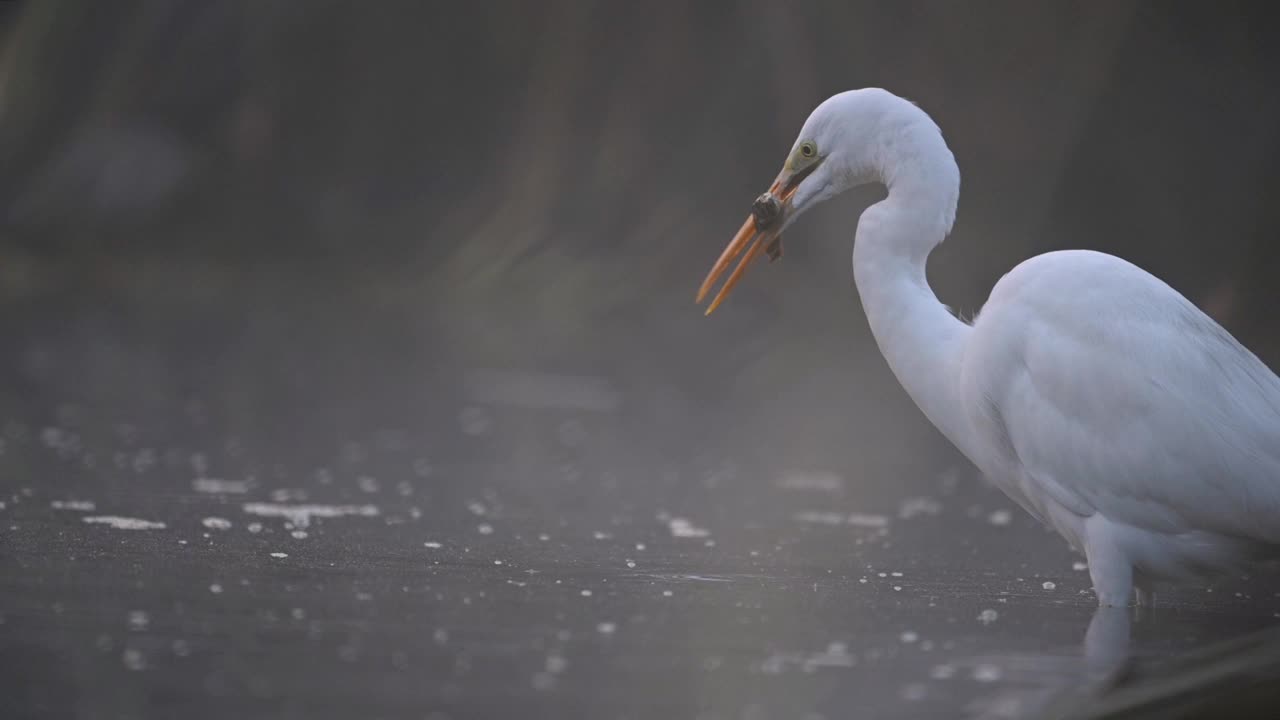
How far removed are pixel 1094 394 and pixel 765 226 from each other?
3.35ft

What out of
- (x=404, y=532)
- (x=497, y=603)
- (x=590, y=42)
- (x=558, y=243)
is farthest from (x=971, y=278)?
(x=497, y=603)

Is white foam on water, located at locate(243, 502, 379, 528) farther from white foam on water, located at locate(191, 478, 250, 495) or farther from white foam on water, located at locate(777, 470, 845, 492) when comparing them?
white foam on water, located at locate(777, 470, 845, 492)

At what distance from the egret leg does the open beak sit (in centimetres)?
107

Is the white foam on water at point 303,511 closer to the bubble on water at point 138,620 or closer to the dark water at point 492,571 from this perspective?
the dark water at point 492,571

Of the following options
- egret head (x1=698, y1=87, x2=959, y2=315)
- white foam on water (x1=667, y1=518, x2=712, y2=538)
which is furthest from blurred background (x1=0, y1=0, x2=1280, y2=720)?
egret head (x1=698, y1=87, x2=959, y2=315)

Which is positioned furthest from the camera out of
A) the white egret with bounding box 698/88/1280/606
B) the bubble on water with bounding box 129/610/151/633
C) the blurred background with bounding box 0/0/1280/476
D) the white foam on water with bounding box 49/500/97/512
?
the blurred background with bounding box 0/0/1280/476

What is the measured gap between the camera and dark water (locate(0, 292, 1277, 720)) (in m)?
2.37

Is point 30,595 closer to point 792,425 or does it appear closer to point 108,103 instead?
point 792,425

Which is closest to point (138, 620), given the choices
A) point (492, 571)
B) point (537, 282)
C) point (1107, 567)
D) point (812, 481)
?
point (492, 571)

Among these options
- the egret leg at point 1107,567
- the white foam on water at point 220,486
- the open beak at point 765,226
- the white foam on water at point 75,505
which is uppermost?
the open beak at point 765,226

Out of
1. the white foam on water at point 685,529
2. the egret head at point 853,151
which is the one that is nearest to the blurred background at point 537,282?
the white foam on water at point 685,529

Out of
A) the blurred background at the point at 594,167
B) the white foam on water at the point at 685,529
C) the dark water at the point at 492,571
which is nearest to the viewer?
the dark water at the point at 492,571

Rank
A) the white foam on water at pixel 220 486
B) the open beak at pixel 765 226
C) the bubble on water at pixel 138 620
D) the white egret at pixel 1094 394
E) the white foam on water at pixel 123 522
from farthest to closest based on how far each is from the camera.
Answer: the white foam on water at pixel 220 486 → the open beak at pixel 765 226 → the white foam on water at pixel 123 522 → the white egret at pixel 1094 394 → the bubble on water at pixel 138 620

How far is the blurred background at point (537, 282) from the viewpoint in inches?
141
